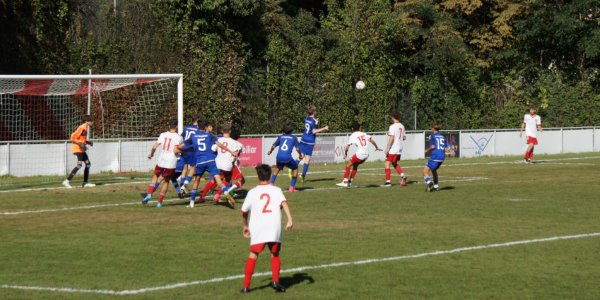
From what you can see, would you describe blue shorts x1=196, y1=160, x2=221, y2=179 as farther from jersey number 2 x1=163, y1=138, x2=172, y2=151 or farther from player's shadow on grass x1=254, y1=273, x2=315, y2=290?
player's shadow on grass x1=254, y1=273, x2=315, y2=290

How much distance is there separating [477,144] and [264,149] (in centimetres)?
1293

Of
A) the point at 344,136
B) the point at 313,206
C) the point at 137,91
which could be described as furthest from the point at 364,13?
the point at 313,206

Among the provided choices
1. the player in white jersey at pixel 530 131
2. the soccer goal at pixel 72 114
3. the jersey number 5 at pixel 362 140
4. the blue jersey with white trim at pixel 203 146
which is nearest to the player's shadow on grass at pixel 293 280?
the blue jersey with white trim at pixel 203 146

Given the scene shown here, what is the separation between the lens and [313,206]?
76.0ft

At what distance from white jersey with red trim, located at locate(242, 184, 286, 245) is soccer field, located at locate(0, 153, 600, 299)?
0.71 metres

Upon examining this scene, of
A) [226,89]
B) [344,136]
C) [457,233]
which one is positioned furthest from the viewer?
[226,89]

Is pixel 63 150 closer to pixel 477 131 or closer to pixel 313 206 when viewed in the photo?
pixel 313 206

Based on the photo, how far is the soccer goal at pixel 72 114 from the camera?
32.1 meters

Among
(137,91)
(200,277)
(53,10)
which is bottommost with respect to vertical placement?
(200,277)

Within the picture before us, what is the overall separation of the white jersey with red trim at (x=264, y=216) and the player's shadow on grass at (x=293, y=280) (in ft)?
2.60

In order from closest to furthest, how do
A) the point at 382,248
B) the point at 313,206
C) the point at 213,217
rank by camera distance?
the point at 382,248, the point at 213,217, the point at 313,206

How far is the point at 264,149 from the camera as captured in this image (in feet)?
130

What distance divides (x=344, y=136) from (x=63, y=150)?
44.9 ft

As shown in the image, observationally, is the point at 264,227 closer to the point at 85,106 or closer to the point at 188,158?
the point at 188,158
